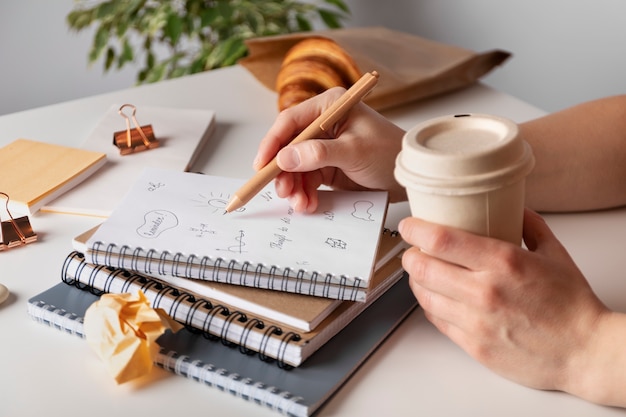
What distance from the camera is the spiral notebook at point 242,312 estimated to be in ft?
2.27

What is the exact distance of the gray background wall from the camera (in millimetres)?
1876

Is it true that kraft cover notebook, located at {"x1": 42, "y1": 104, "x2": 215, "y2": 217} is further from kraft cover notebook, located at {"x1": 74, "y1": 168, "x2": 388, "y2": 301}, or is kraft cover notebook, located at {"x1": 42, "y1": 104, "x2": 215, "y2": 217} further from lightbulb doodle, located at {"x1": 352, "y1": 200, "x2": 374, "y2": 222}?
lightbulb doodle, located at {"x1": 352, "y1": 200, "x2": 374, "y2": 222}

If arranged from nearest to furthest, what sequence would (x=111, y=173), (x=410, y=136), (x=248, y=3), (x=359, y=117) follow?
(x=410, y=136)
(x=359, y=117)
(x=111, y=173)
(x=248, y=3)

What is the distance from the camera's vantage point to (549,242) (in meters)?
0.73

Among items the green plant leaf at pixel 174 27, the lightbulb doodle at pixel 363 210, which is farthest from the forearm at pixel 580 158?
the green plant leaf at pixel 174 27

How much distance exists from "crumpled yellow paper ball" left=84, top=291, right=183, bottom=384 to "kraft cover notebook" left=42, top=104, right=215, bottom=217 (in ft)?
0.93

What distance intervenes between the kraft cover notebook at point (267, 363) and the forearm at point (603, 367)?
18cm

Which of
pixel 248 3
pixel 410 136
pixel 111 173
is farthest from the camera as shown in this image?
pixel 248 3

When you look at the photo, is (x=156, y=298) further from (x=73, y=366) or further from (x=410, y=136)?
(x=410, y=136)

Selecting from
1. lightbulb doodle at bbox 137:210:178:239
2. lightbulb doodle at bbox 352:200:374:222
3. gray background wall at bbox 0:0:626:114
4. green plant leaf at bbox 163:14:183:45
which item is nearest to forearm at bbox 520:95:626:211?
lightbulb doodle at bbox 352:200:374:222

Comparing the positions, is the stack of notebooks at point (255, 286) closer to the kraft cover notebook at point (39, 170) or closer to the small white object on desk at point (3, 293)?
the small white object on desk at point (3, 293)

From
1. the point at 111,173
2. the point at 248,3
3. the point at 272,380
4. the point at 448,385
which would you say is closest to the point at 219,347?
the point at 272,380

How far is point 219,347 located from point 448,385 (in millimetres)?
213

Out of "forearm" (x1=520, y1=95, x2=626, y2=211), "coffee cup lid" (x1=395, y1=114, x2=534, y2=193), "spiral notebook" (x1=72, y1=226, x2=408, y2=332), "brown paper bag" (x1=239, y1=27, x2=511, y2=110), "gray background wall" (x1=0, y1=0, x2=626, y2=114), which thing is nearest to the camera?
"coffee cup lid" (x1=395, y1=114, x2=534, y2=193)
